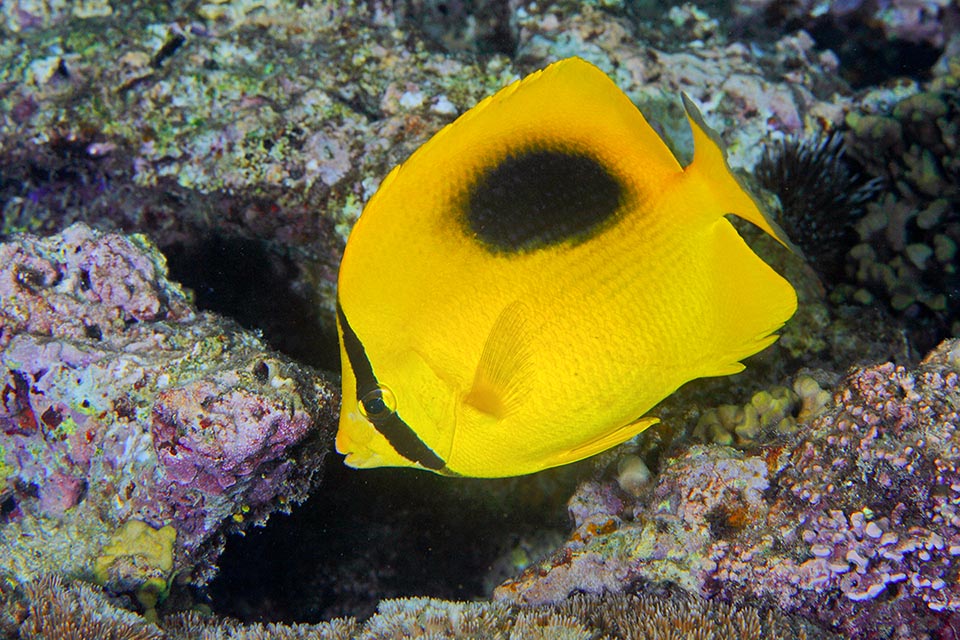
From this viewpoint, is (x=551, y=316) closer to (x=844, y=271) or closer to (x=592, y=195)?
(x=592, y=195)

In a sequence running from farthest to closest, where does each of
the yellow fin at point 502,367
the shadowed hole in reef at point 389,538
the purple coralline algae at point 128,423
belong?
the shadowed hole in reef at point 389,538 → the purple coralline algae at point 128,423 → the yellow fin at point 502,367

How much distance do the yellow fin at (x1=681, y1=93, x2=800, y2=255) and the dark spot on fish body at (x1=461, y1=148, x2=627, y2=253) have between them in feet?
0.73

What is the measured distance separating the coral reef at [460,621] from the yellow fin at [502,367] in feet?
2.54

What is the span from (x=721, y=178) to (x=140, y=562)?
90.7 inches

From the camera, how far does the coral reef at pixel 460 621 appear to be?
192 centimetres

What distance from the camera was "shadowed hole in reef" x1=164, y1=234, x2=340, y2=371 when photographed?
10.9ft

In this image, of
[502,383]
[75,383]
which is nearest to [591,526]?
[502,383]

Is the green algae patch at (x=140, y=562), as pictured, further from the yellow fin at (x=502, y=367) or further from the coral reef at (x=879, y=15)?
the coral reef at (x=879, y=15)

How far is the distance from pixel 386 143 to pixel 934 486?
258cm

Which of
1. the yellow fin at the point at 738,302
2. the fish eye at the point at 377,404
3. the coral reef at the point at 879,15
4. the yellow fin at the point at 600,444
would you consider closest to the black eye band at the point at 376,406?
the fish eye at the point at 377,404

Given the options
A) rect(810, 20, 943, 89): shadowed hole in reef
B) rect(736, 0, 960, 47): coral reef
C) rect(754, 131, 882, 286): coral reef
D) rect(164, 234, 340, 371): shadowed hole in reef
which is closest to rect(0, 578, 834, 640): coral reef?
rect(164, 234, 340, 371): shadowed hole in reef

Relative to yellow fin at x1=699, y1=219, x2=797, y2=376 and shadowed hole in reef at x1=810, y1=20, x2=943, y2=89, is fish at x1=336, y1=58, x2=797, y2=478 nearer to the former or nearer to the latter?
yellow fin at x1=699, y1=219, x2=797, y2=376

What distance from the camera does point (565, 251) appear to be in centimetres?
175

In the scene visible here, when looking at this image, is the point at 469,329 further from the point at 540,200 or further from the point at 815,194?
the point at 815,194
